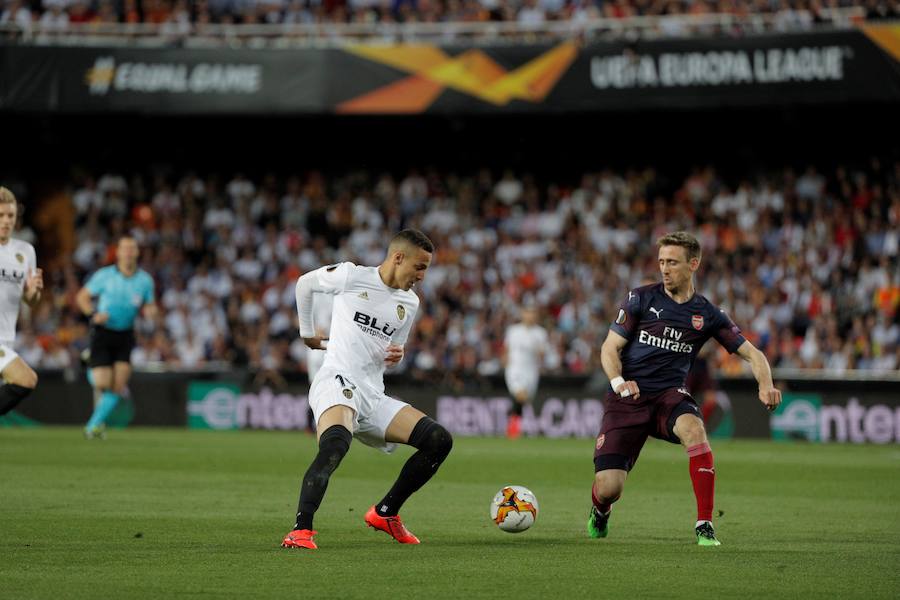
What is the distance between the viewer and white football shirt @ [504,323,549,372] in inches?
930

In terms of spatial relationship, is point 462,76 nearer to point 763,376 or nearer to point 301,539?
point 763,376

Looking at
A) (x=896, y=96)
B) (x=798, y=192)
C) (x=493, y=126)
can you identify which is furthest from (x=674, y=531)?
(x=493, y=126)

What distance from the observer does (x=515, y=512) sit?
9.57 meters

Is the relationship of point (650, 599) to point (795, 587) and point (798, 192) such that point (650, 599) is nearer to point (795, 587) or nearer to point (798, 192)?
point (795, 587)

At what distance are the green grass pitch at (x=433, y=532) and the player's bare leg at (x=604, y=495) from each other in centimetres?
21

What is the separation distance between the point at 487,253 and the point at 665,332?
20.8 metres

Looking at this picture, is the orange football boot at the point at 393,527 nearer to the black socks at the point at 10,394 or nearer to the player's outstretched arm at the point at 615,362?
the player's outstretched arm at the point at 615,362

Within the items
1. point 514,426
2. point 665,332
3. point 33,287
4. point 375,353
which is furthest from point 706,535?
point 514,426

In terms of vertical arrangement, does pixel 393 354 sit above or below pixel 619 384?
above

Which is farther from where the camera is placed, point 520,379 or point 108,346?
point 520,379

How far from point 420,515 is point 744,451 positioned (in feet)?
34.5

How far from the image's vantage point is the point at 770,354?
2569 cm

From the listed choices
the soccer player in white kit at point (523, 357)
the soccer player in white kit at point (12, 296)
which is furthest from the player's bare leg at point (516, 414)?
the soccer player in white kit at point (12, 296)

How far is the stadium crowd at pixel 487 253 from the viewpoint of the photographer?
26.7m
